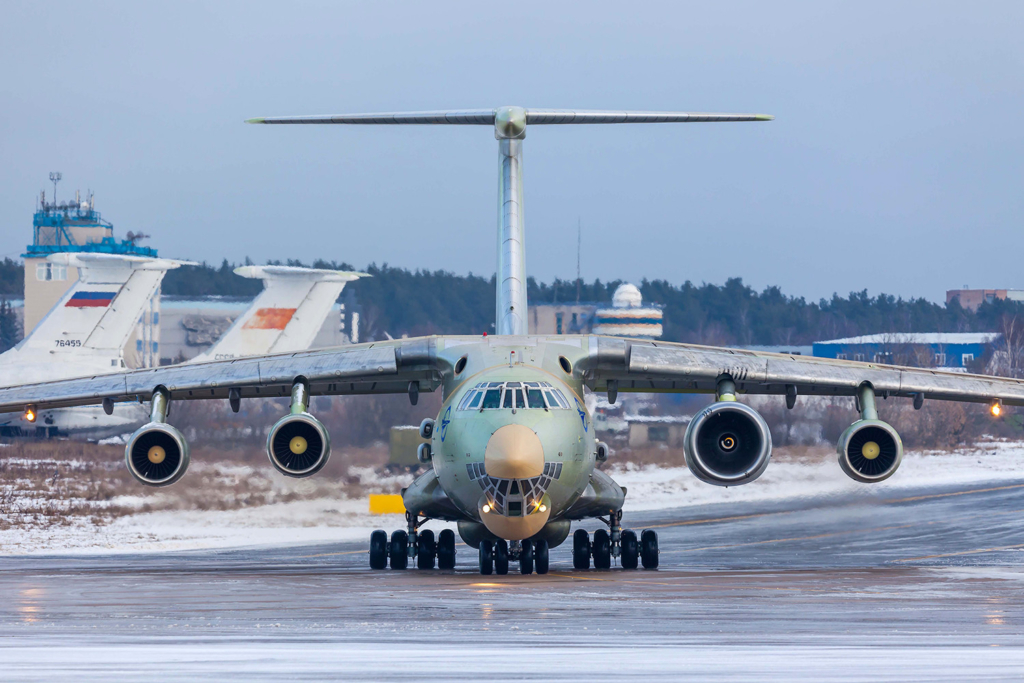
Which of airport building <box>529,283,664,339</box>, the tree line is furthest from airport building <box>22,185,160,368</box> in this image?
airport building <box>529,283,664,339</box>

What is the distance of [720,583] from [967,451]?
1984 cm

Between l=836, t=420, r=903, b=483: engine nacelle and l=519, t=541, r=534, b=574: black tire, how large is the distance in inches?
150

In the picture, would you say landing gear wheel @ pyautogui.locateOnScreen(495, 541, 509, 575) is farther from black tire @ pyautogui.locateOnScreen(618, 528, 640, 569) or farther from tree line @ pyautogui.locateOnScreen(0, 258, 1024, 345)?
tree line @ pyautogui.locateOnScreen(0, 258, 1024, 345)

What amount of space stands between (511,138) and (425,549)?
5.80m

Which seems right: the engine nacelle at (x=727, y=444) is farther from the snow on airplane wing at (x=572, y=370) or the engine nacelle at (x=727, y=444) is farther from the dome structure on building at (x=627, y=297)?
the dome structure on building at (x=627, y=297)

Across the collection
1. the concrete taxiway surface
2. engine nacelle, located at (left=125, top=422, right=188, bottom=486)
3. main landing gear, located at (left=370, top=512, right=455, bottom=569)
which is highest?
engine nacelle, located at (left=125, top=422, right=188, bottom=486)

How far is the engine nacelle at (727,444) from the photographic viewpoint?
14430 millimetres

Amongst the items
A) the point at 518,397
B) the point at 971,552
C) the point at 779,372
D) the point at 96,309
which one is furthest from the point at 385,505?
the point at 96,309

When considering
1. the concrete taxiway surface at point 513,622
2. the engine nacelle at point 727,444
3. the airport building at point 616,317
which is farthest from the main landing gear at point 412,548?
the airport building at point 616,317

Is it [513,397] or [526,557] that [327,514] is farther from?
[513,397]

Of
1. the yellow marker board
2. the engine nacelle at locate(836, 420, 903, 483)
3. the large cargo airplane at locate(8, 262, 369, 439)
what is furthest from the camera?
the large cargo airplane at locate(8, 262, 369, 439)

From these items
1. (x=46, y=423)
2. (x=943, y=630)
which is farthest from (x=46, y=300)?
(x=943, y=630)

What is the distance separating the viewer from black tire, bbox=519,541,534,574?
14438 mm

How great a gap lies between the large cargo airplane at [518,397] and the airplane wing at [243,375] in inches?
0.8
